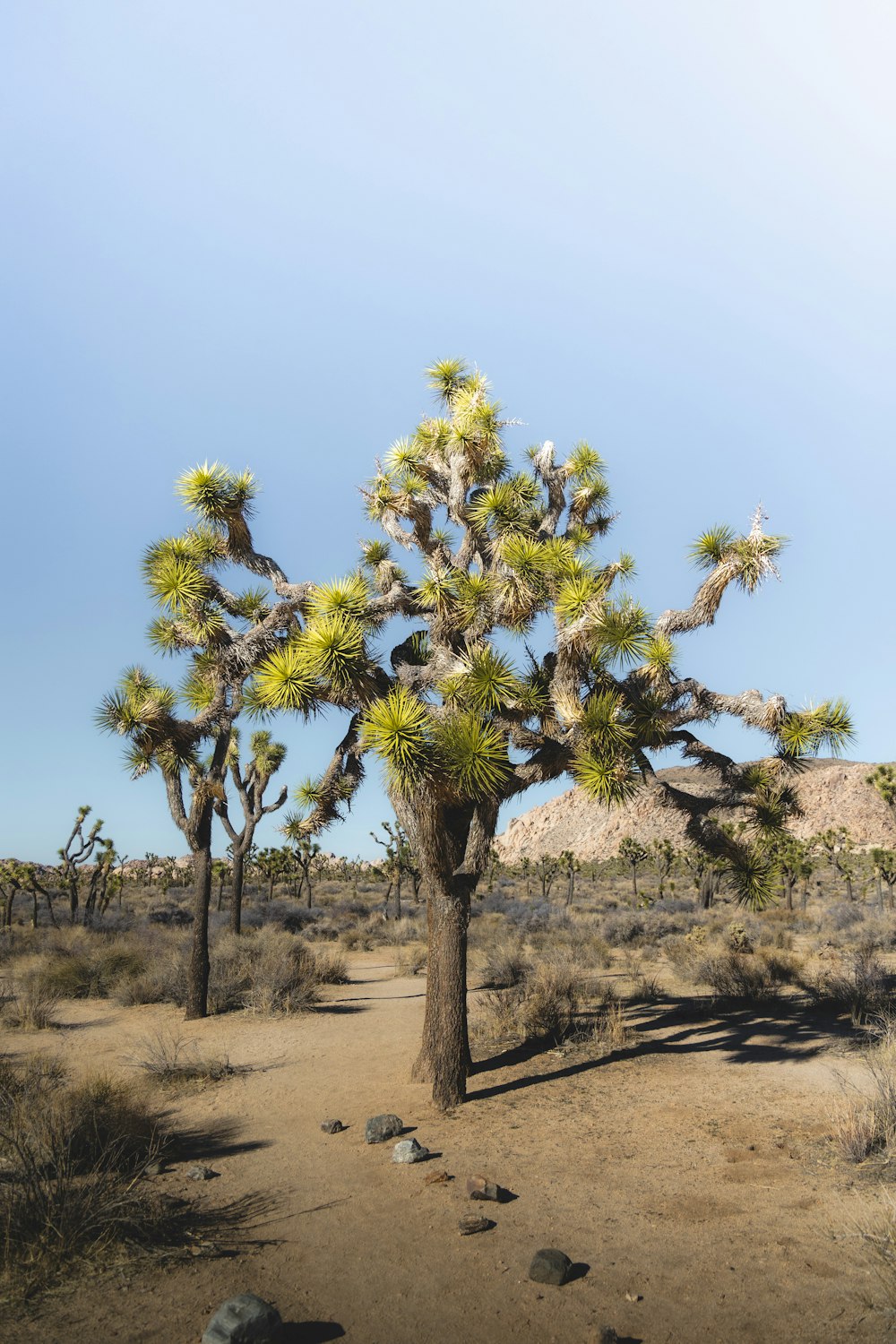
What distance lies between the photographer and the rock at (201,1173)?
627 centimetres

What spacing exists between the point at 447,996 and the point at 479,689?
3.36m

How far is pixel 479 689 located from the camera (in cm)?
808

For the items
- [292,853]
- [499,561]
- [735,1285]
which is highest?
[499,561]

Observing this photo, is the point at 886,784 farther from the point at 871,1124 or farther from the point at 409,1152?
the point at 409,1152

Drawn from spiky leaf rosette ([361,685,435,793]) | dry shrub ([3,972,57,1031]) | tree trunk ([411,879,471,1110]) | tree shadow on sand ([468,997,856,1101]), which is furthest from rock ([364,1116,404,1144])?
dry shrub ([3,972,57,1031])

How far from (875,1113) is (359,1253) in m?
4.31

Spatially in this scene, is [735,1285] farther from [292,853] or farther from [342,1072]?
[292,853]

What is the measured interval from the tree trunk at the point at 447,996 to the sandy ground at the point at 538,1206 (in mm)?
309

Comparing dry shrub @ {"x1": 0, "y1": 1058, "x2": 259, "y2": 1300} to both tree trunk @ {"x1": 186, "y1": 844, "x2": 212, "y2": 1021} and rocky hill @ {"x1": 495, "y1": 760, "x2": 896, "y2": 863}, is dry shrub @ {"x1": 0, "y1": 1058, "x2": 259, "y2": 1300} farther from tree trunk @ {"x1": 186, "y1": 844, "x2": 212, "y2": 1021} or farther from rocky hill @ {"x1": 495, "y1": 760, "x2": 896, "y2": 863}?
rocky hill @ {"x1": 495, "y1": 760, "x2": 896, "y2": 863}

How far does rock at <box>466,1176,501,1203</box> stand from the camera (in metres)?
5.86

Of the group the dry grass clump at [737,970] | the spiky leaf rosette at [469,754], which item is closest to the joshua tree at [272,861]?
the dry grass clump at [737,970]

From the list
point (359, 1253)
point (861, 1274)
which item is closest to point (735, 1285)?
point (861, 1274)

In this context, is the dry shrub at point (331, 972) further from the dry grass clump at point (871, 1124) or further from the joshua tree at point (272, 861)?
the joshua tree at point (272, 861)

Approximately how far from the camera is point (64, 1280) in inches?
176
